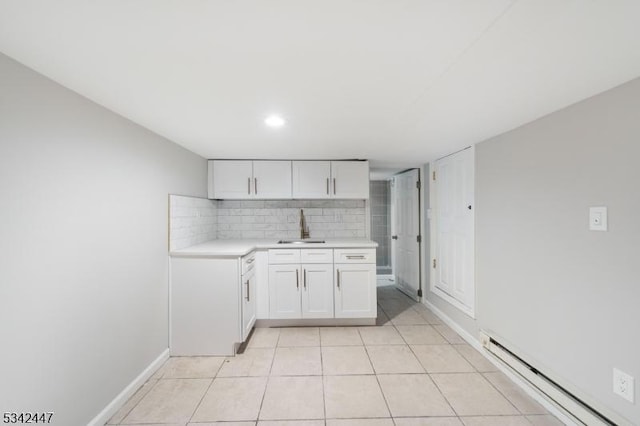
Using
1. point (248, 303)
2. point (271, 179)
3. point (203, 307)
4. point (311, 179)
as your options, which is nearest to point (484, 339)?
point (248, 303)

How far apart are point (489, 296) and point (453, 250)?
0.74 meters

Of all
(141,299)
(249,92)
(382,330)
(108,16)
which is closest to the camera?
(108,16)

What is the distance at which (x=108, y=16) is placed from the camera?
39.6 inches

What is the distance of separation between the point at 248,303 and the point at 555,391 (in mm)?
2549

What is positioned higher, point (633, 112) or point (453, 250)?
point (633, 112)

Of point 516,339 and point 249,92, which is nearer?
point 249,92

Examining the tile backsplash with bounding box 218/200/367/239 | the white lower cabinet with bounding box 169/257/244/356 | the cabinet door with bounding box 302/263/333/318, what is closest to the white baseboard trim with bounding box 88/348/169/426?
the white lower cabinet with bounding box 169/257/244/356

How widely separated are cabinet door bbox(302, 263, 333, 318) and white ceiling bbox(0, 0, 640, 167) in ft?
5.96

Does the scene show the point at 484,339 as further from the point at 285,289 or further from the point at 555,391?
the point at 285,289

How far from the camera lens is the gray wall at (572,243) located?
4.86ft

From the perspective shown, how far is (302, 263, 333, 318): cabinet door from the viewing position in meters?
3.31

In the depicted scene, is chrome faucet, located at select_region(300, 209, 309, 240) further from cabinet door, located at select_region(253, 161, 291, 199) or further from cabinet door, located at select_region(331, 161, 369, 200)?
cabinet door, located at select_region(331, 161, 369, 200)

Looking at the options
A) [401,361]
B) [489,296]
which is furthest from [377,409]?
[489,296]

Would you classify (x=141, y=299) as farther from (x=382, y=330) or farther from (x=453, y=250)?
(x=453, y=250)
